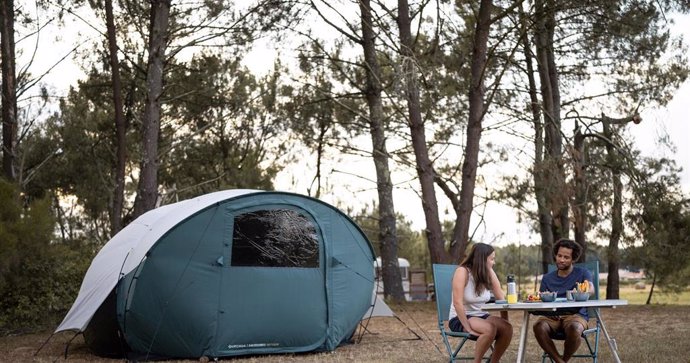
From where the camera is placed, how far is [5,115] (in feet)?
42.2

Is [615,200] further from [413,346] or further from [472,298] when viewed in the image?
[472,298]

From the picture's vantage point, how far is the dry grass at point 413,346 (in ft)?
21.7

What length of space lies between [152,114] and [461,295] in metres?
7.00

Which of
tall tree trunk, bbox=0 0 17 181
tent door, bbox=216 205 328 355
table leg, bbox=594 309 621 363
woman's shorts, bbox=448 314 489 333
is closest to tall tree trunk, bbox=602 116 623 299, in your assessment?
tent door, bbox=216 205 328 355

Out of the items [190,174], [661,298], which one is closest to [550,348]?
[661,298]

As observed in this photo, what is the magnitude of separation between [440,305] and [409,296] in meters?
18.1

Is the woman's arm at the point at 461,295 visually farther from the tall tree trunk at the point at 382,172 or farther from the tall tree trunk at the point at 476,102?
the tall tree trunk at the point at 382,172

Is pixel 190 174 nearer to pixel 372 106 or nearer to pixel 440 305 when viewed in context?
pixel 372 106

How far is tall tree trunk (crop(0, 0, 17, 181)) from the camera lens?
499 inches

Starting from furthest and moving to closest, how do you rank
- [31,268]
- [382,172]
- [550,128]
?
[382,172] < [550,128] < [31,268]

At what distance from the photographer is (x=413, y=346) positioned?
25.1ft

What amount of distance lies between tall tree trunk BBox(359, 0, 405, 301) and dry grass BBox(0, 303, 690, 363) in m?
3.65

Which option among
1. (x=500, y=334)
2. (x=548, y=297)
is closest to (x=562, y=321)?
(x=500, y=334)

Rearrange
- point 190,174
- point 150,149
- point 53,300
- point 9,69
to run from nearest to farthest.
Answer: point 53,300
point 150,149
point 9,69
point 190,174
